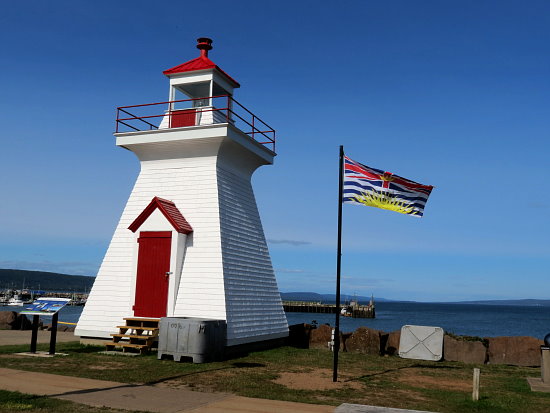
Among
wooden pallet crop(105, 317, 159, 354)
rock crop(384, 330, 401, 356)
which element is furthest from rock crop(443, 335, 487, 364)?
wooden pallet crop(105, 317, 159, 354)

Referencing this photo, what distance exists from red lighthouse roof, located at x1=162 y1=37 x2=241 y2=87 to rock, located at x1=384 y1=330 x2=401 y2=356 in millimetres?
11254

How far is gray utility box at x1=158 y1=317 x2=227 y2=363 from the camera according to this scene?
14.3 metres

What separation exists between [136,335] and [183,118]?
7688 millimetres

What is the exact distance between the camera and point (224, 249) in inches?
664

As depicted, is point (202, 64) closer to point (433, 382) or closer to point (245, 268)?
point (245, 268)

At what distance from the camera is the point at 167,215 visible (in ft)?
55.7

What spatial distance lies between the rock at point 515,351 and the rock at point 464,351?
1.14 ft

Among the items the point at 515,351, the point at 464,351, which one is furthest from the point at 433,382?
the point at 515,351

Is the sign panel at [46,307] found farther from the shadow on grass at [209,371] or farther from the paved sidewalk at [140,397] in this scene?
the shadow on grass at [209,371]

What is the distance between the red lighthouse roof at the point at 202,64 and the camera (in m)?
18.4

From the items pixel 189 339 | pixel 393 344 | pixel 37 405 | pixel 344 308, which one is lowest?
pixel 344 308

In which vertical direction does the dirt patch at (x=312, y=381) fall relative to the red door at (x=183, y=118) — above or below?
below

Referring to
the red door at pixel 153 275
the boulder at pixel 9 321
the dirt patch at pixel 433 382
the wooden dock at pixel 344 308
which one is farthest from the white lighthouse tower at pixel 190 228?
the wooden dock at pixel 344 308

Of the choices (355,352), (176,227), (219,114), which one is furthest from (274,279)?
(219,114)
